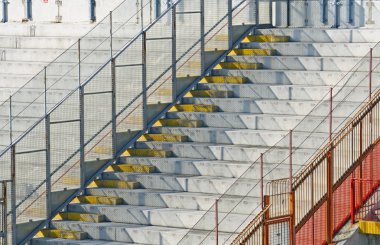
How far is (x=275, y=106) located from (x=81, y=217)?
3.45 meters

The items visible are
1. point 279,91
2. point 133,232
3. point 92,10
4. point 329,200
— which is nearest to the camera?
point 329,200

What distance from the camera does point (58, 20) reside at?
94.1 feet

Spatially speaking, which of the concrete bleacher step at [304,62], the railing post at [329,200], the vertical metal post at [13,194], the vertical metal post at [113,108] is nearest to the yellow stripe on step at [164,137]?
the vertical metal post at [113,108]

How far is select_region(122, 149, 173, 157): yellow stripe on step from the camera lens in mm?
22766

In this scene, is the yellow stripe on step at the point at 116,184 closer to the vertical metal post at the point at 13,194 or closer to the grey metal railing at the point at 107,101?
the grey metal railing at the point at 107,101

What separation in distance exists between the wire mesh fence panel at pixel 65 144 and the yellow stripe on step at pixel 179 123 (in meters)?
1.46

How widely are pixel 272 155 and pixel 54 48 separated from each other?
793cm

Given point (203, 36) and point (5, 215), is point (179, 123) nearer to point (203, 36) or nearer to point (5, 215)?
point (203, 36)

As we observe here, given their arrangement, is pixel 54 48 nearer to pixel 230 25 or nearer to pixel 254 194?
pixel 230 25

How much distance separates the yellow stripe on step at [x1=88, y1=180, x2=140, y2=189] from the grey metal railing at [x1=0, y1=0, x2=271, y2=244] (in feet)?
0.52

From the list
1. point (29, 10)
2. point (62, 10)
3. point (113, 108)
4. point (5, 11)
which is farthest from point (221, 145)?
point (5, 11)

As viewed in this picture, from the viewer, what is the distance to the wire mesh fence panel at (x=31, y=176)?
2191 centimetres

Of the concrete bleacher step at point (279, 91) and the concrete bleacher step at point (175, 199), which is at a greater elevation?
the concrete bleacher step at point (279, 91)

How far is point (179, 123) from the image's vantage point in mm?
23328
